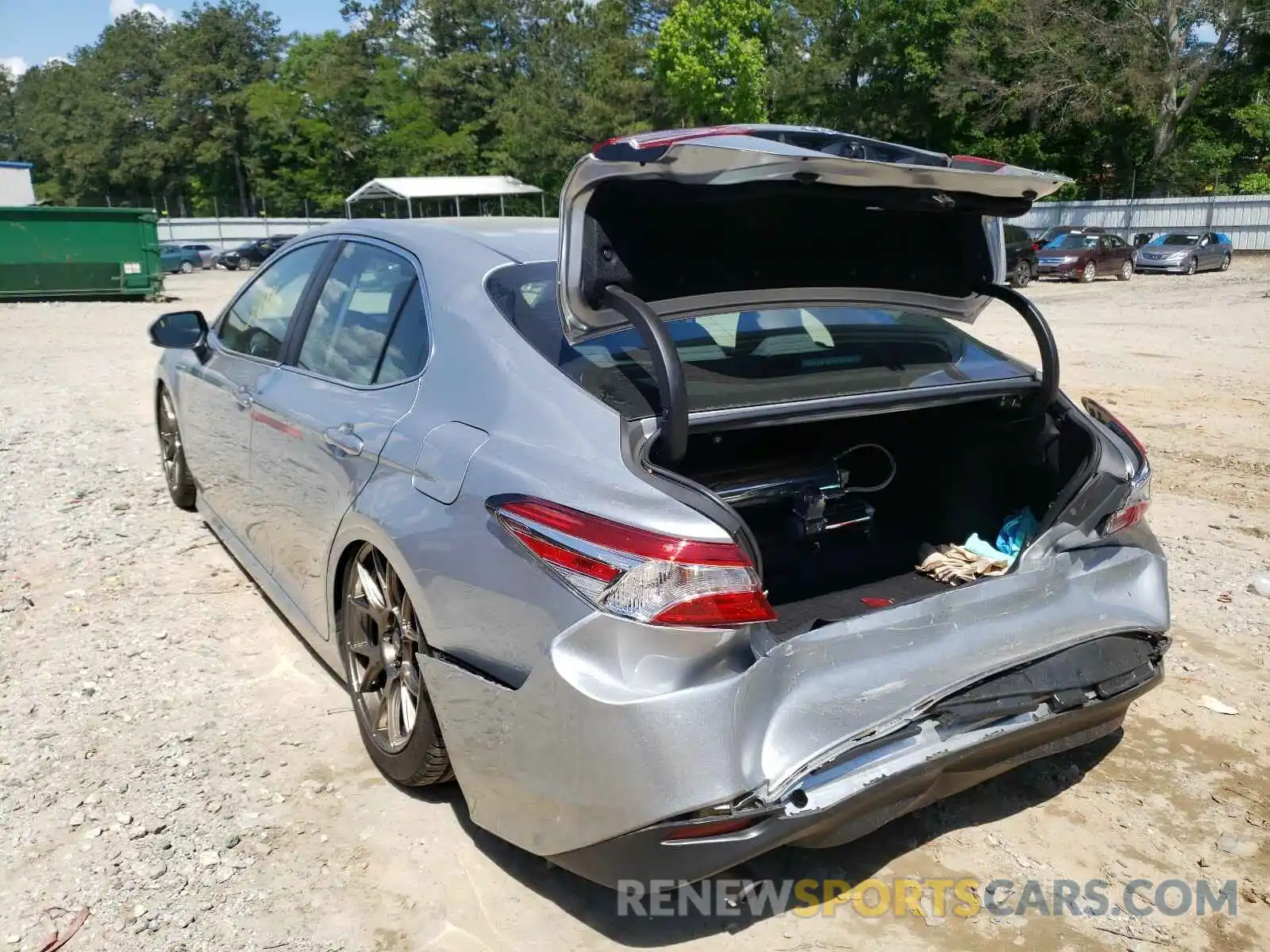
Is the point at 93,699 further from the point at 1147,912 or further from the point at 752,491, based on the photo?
the point at 1147,912

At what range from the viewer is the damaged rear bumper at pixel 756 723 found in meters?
2.10

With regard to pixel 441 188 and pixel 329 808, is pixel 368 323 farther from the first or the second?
pixel 441 188

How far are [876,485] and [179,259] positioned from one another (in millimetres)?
42641

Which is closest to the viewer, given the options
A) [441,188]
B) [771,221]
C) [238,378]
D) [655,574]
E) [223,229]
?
[655,574]

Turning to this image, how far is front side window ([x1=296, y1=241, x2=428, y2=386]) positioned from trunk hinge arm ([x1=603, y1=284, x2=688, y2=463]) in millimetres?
728

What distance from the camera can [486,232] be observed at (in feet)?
10.7

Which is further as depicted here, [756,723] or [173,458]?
[173,458]

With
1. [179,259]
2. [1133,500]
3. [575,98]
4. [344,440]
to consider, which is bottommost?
[1133,500]

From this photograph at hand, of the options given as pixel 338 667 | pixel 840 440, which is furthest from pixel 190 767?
pixel 840 440

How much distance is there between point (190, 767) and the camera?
10.6 feet

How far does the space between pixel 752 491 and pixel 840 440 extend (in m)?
0.45

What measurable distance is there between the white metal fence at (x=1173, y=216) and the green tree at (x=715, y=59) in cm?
1236

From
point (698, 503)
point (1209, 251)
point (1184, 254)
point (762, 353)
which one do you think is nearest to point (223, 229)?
point (1184, 254)

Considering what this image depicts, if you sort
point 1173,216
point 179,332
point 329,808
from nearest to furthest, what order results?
1. point 329,808
2. point 179,332
3. point 1173,216
